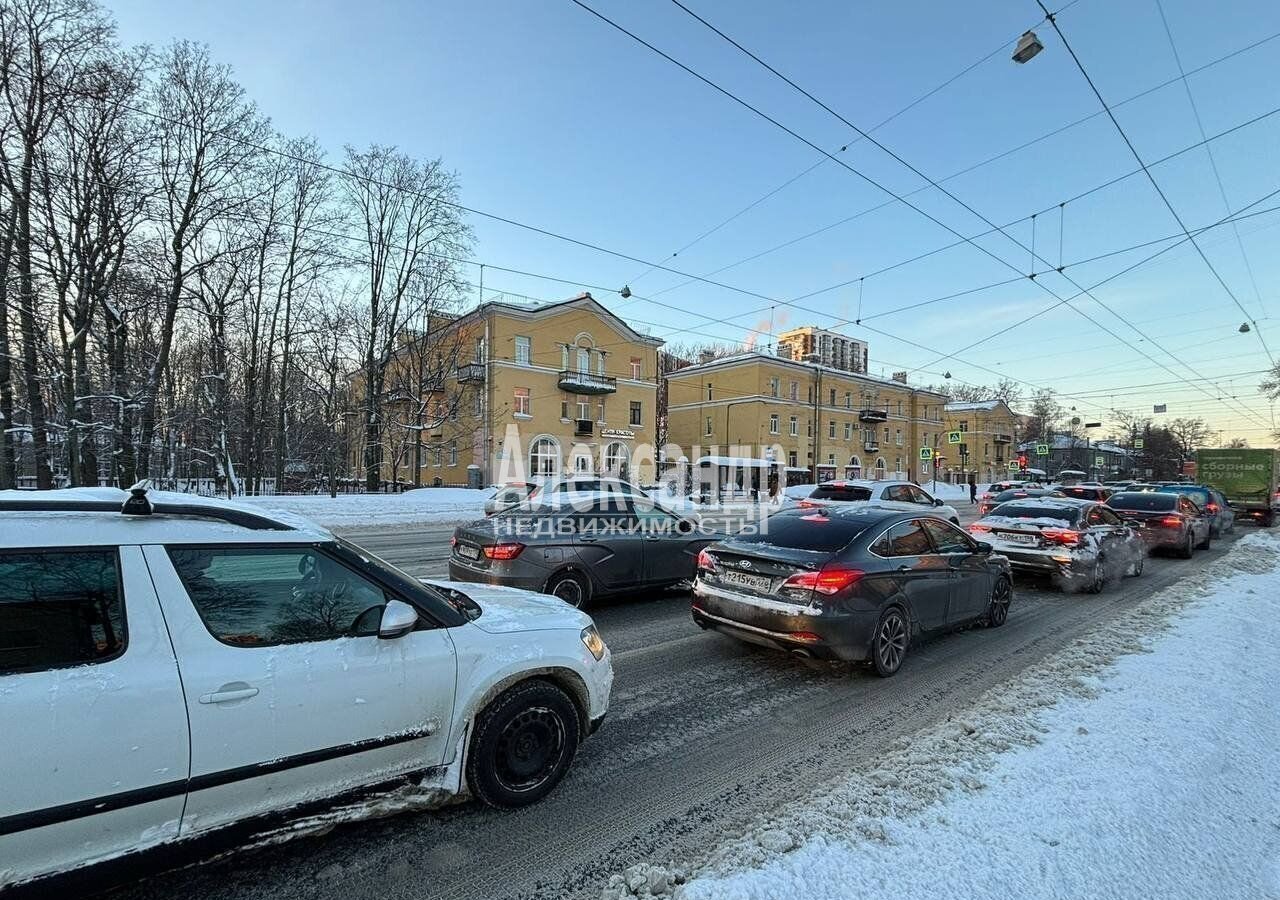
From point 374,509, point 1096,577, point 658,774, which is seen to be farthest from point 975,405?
point 658,774

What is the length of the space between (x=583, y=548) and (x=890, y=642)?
349 centimetres

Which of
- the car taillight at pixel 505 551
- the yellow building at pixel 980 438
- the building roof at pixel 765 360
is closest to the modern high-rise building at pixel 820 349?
the building roof at pixel 765 360

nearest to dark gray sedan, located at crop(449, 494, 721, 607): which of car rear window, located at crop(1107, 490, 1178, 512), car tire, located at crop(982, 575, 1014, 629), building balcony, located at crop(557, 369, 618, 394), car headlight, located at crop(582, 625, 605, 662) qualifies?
car headlight, located at crop(582, 625, 605, 662)

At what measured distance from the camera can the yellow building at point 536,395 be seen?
38.3m

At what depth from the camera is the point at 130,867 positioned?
2180mm

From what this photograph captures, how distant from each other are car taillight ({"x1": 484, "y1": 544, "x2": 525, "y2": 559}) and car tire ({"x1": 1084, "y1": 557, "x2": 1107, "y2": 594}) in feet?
29.9

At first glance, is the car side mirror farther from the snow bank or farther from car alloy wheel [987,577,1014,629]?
the snow bank

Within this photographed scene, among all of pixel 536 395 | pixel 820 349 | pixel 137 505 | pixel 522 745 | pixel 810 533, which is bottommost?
pixel 522 745

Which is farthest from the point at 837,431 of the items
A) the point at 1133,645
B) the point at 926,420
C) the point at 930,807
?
the point at 930,807

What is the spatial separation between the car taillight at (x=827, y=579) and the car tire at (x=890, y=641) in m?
0.58

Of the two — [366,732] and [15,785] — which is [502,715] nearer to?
[366,732]

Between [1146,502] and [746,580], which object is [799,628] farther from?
[1146,502]

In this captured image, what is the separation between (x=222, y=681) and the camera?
234 cm

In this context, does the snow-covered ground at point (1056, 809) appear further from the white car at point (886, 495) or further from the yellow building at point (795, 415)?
the yellow building at point (795, 415)
